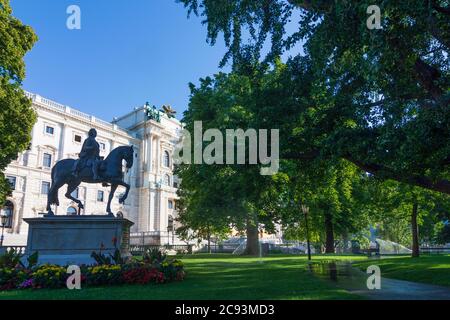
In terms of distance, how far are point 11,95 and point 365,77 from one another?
2626 cm

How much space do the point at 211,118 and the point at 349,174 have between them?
1454 cm

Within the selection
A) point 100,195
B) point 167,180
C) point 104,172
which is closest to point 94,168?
point 104,172

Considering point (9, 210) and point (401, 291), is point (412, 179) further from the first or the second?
point (9, 210)

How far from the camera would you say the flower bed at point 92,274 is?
12.4 m

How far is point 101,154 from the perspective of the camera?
228ft

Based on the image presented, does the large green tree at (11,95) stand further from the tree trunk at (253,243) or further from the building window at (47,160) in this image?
the building window at (47,160)

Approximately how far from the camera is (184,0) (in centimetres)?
1716

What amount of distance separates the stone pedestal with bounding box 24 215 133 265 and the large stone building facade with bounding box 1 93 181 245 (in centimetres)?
4026

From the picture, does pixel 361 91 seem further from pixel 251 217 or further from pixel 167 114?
pixel 167 114

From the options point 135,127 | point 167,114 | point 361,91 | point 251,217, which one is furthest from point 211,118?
point 167,114

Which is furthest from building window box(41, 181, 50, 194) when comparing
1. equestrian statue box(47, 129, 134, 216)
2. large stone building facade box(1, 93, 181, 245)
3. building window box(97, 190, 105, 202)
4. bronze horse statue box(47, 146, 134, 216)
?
equestrian statue box(47, 129, 134, 216)

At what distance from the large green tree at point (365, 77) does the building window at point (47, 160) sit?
55.6 meters

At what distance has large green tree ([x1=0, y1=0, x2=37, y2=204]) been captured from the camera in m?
26.9

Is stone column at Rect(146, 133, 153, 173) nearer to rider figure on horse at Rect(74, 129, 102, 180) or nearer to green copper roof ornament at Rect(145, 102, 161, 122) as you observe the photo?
green copper roof ornament at Rect(145, 102, 161, 122)
